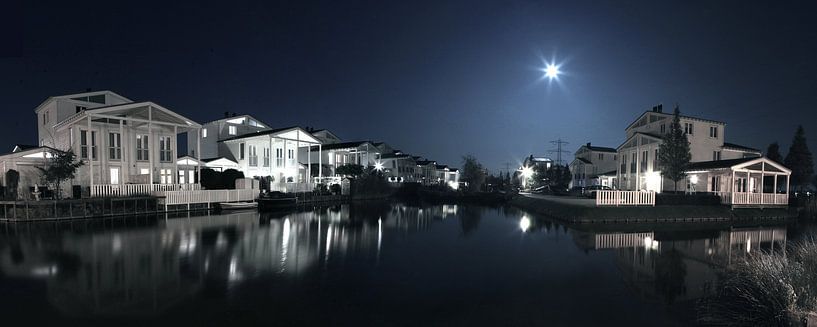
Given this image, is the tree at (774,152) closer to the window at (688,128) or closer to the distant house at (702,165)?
the distant house at (702,165)

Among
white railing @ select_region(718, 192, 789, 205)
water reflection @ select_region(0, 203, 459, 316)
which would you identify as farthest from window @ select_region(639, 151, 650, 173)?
water reflection @ select_region(0, 203, 459, 316)

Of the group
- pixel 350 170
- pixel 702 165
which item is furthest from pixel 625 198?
pixel 350 170

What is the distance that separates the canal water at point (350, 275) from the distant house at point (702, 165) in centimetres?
1169

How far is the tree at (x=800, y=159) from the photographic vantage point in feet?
120

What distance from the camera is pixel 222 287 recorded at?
8039mm

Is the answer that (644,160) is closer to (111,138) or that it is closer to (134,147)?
(134,147)

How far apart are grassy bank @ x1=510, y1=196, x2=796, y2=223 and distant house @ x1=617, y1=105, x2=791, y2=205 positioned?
3.30 ft

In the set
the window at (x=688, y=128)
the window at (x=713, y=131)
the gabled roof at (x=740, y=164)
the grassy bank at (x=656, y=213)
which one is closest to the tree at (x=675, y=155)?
the gabled roof at (x=740, y=164)

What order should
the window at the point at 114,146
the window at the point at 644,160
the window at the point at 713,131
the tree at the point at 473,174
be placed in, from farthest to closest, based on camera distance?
1. the tree at the point at 473,174
2. the window at the point at 644,160
3. the window at the point at 713,131
4. the window at the point at 114,146

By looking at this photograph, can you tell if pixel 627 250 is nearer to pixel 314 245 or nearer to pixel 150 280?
pixel 314 245

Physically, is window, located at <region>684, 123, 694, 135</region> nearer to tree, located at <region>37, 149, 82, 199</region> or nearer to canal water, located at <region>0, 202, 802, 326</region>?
canal water, located at <region>0, 202, 802, 326</region>

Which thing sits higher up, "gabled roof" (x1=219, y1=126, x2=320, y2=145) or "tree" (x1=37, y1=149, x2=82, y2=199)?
"gabled roof" (x1=219, y1=126, x2=320, y2=145)

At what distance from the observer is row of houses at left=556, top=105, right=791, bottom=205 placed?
25.9 m

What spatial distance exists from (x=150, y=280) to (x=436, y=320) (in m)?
6.93
